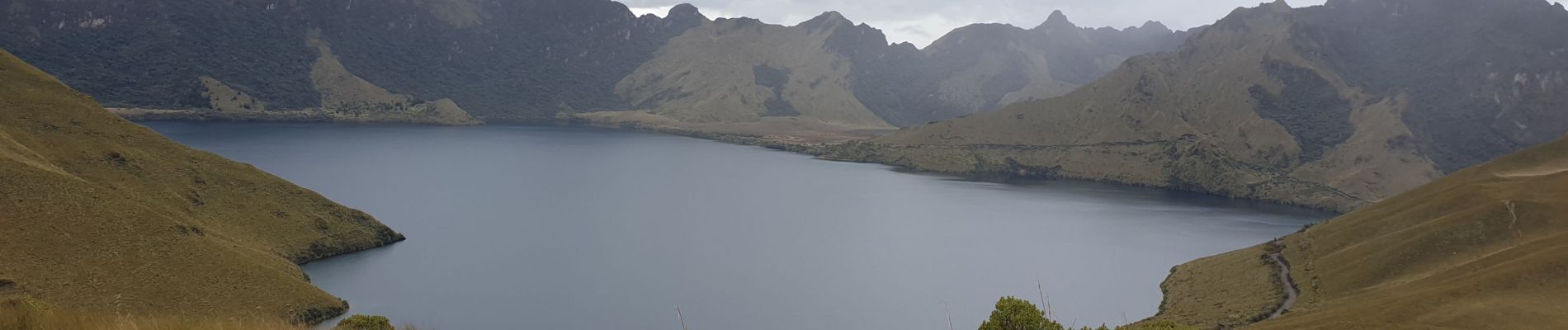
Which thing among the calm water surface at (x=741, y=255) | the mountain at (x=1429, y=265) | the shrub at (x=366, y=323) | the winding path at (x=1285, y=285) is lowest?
the calm water surface at (x=741, y=255)

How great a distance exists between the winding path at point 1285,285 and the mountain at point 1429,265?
0.66 metres

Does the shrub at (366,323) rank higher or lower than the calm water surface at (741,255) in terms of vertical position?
higher

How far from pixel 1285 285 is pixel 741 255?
200ft

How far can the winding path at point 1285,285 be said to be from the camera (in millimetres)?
81838

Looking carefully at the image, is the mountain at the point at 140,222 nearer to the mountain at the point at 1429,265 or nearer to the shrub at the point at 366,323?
the shrub at the point at 366,323

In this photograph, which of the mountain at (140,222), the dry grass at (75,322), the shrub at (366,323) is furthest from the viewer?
the mountain at (140,222)

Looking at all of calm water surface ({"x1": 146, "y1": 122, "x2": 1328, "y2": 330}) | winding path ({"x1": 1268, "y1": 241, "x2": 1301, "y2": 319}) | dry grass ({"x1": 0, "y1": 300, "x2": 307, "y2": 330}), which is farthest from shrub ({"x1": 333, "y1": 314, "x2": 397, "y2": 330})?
winding path ({"x1": 1268, "y1": 241, "x2": 1301, "y2": 319})

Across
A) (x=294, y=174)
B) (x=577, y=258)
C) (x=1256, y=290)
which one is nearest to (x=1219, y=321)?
(x=1256, y=290)

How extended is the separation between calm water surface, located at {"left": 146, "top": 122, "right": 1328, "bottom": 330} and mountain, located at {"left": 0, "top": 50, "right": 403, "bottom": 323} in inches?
242

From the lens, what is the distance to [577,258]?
11406 cm

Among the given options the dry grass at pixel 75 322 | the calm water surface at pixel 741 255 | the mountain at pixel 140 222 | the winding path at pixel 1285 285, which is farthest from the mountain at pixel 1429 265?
the mountain at pixel 140 222

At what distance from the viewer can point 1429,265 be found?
8094cm

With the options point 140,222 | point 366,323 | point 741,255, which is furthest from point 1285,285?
point 140,222

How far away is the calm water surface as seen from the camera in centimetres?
8881
